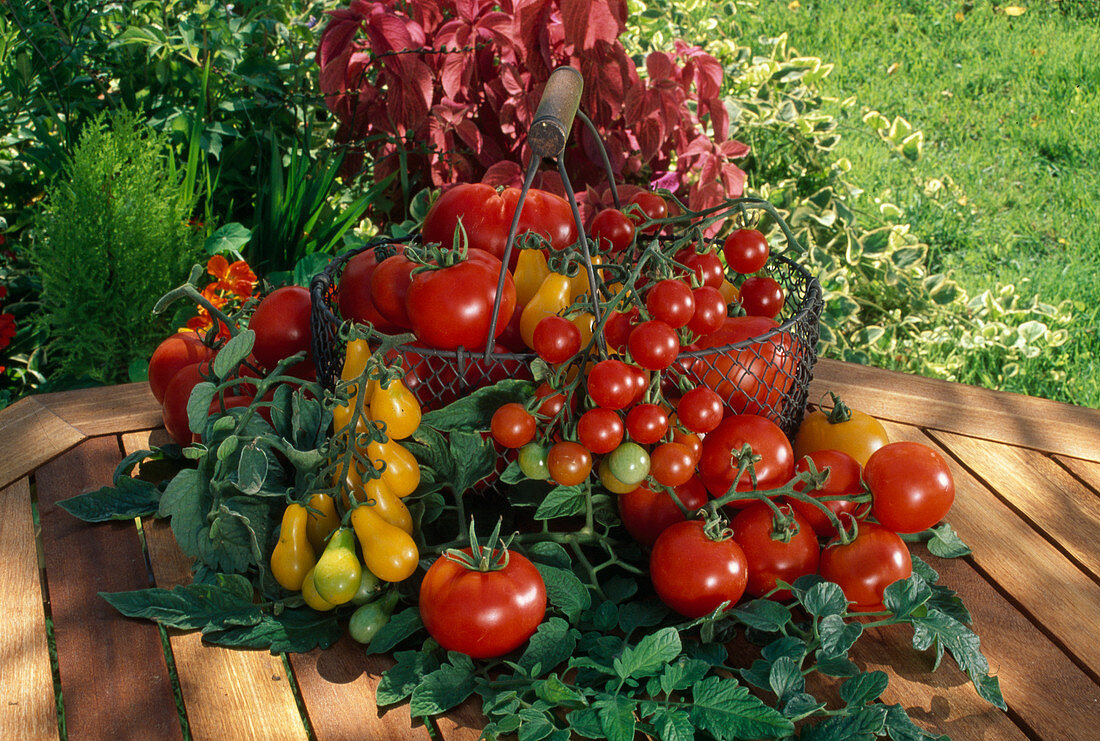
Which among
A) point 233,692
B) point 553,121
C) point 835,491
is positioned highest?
point 553,121

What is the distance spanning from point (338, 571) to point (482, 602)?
16 cm

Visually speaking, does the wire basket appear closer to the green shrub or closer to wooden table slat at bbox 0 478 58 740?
wooden table slat at bbox 0 478 58 740

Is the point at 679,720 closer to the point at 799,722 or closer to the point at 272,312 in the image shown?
the point at 799,722

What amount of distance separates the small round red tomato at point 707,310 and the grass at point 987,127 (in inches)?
74.3

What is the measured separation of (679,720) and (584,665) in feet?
0.36

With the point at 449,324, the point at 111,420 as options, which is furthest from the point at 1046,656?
the point at 111,420

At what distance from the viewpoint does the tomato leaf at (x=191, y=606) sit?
97 centimetres

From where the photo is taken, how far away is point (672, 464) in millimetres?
953

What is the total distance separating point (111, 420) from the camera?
1.36 metres

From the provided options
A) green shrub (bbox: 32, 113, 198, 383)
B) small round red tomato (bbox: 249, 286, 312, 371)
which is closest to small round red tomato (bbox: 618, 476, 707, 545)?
small round red tomato (bbox: 249, 286, 312, 371)

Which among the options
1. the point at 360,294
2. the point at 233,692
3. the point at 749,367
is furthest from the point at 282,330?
the point at 749,367

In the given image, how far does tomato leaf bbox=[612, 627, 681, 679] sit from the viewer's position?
860mm

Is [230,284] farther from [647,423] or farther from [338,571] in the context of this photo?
[647,423]

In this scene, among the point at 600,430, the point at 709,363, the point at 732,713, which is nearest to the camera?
the point at 732,713
